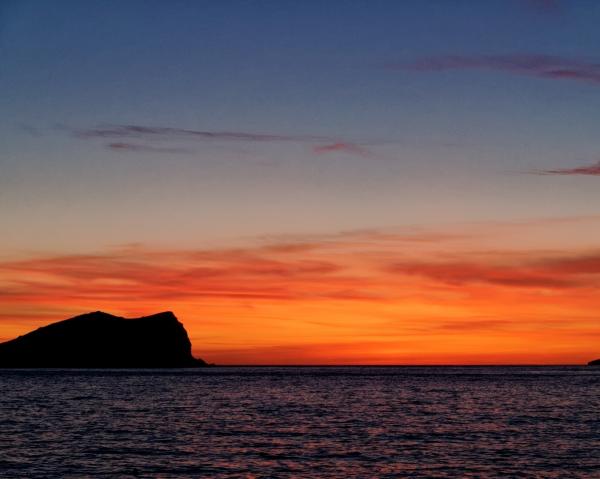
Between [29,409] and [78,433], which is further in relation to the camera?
[29,409]

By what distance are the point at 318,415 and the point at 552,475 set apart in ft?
115

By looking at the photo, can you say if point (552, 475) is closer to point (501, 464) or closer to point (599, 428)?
point (501, 464)

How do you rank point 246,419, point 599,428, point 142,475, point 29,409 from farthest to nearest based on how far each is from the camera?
point 29,409 < point 246,419 < point 599,428 < point 142,475

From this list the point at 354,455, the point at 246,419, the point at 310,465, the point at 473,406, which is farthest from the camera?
the point at 473,406

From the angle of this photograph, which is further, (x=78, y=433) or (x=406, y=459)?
(x=78, y=433)

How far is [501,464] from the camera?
1644 inches

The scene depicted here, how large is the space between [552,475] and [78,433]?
3348cm

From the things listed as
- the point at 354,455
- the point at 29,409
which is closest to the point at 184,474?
the point at 354,455

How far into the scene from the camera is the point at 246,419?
67.2m

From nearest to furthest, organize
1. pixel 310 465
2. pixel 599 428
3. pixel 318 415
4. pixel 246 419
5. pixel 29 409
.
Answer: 1. pixel 310 465
2. pixel 599 428
3. pixel 246 419
4. pixel 318 415
5. pixel 29 409

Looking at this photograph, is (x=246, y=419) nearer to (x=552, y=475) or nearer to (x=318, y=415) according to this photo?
(x=318, y=415)

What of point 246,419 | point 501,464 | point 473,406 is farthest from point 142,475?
point 473,406

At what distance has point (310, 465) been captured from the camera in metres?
41.1

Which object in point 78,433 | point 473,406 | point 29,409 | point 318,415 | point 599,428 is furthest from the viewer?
point 473,406
